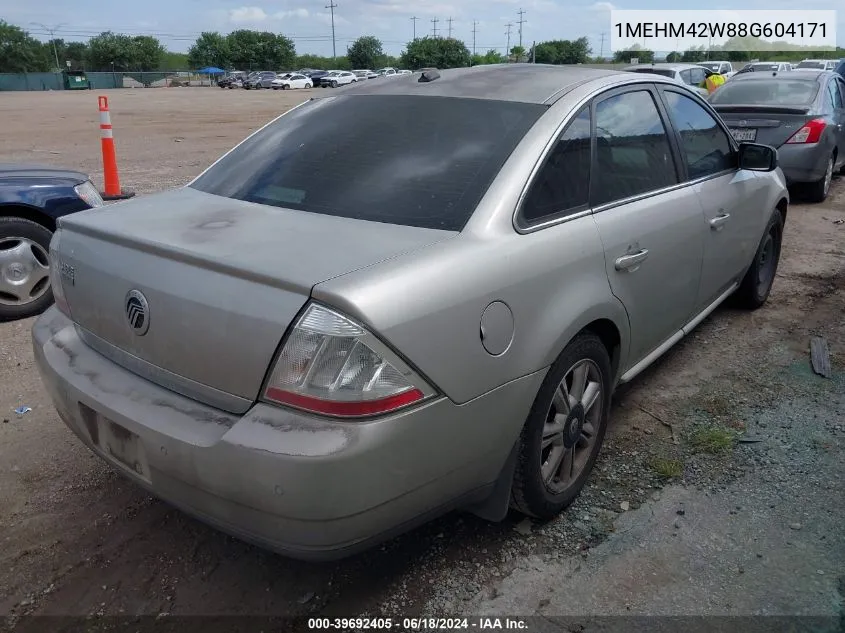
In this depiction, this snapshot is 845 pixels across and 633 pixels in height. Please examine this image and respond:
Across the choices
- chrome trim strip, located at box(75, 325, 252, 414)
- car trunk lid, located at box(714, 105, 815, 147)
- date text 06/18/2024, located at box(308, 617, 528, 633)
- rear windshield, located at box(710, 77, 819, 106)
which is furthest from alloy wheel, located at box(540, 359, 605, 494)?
rear windshield, located at box(710, 77, 819, 106)

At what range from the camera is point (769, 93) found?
920 cm

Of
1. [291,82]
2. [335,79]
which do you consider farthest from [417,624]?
[335,79]

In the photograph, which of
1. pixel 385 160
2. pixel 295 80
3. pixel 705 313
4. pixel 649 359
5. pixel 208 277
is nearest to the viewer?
pixel 208 277

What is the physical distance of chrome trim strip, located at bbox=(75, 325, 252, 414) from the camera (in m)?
2.01

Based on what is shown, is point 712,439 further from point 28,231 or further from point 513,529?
point 28,231

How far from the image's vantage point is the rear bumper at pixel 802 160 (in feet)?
27.7

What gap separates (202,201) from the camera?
8.96ft

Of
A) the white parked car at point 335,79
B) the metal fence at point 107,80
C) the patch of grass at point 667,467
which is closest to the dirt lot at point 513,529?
the patch of grass at point 667,467

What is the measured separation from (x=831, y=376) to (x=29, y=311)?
5.01 m

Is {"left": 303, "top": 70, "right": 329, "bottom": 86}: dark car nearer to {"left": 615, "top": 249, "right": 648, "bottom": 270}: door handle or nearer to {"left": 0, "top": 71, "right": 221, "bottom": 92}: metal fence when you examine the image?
{"left": 0, "top": 71, "right": 221, "bottom": 92}: metal fence

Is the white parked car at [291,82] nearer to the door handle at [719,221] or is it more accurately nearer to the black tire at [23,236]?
the black tire at [23,236]

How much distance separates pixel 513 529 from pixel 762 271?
129 inches

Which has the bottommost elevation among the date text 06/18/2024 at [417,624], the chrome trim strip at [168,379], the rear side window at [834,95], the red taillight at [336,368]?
the date text 06/18/2024 at [417,624]

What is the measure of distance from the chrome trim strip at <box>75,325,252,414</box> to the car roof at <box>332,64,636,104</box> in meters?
1.60
